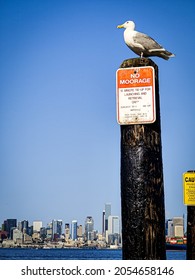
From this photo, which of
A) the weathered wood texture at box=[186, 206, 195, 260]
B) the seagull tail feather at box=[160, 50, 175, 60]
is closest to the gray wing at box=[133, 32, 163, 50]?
the seagull tail feather at box=[160, 50, 175, 60]

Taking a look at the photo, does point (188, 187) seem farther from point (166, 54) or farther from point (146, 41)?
point (146, 41)

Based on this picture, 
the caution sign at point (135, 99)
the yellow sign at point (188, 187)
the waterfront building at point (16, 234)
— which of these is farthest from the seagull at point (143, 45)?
the waterfront building at point (16, 234)

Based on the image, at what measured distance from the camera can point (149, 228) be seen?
3.36 metres

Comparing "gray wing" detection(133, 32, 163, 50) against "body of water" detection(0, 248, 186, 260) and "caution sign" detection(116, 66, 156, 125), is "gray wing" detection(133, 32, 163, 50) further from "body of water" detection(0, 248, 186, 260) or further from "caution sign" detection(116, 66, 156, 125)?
"body of water" detection(0, 248, 186, 260)

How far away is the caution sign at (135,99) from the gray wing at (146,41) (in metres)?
0.80

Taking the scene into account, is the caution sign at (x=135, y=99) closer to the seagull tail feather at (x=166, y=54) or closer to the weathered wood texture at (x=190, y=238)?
the seagull tail feather at (x=166, y=54)

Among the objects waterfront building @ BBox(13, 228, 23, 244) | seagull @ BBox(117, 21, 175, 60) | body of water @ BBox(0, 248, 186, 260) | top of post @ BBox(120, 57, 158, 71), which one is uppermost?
seagull @ BBox(117, 21, 175, 60)

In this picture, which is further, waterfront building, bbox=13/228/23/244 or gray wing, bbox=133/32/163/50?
waterfront building, bbox=13/228/23/244

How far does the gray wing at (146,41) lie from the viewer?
4239mm

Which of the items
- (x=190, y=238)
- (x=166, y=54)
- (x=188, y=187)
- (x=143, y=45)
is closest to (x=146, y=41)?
(x=143, y=45)

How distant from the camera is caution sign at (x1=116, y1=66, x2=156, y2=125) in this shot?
11.1 ft

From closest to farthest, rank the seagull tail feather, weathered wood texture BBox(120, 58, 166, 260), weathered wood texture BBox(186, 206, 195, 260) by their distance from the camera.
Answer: weathered wood texture BBox(120, 58, 166, 260)
the seagull tail feather
weathered wood texture BBox(186, 206, 195, 260)
